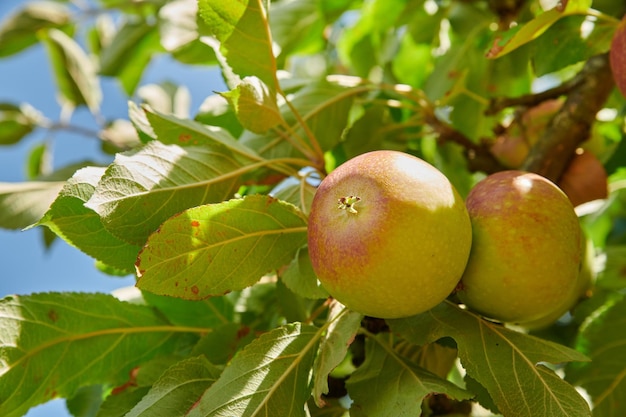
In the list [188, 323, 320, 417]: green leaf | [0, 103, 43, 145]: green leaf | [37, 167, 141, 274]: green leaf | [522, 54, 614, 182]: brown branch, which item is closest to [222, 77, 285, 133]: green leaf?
[37, 167, 141, 274]: green leaf

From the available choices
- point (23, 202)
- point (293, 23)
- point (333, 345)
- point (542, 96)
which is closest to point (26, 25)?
point (293, 23)

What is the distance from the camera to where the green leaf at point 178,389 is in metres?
0.86

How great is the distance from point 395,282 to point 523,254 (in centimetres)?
19

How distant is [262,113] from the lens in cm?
101

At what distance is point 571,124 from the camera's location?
1.22 metres

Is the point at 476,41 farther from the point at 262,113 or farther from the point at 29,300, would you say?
the point at 29,300

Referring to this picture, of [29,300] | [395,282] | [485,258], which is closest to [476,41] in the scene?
[485,258]

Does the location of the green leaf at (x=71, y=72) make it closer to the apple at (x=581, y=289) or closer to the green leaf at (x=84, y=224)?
the green leaf at (x=84, y=224)

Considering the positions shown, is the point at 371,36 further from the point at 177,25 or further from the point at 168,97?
the point at 168,97

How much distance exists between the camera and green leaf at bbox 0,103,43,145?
224 cm

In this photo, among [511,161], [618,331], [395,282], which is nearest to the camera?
[395,282]

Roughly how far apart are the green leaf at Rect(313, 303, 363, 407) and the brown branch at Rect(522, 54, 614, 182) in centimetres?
48

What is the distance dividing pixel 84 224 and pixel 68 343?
247 mm

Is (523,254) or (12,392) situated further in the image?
(12,392)
